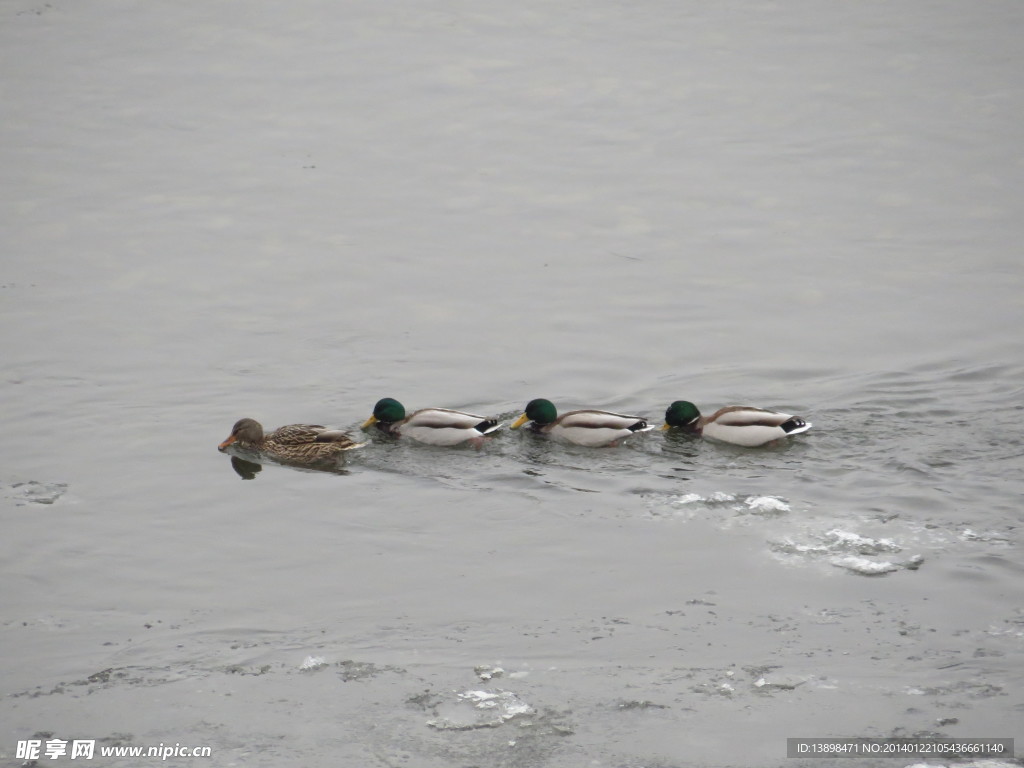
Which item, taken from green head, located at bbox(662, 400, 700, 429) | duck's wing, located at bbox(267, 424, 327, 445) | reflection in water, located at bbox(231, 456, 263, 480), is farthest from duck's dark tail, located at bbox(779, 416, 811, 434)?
reflection in water, located at bbox(231, 456, 263, 480)

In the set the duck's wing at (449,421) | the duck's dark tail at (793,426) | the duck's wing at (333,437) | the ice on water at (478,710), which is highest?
the duck's wing at (449,421)

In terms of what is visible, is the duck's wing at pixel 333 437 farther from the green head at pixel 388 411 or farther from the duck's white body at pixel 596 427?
the duck's white body at pixel 596 427

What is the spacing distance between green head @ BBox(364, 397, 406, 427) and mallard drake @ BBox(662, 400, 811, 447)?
227 cm

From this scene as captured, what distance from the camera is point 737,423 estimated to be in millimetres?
10898

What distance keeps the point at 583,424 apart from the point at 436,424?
1.21 m

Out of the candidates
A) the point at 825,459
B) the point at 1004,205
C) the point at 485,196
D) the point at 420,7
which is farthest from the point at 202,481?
the point at 420,7

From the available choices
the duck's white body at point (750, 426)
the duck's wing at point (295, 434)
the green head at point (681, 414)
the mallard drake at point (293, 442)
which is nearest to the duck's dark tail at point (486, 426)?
the mallard drake at point (293, 442)

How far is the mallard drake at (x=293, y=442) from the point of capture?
35.6 feet

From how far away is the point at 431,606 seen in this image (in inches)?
328

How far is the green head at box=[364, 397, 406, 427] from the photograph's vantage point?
11.3 m

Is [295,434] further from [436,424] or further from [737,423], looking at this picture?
[737,423]

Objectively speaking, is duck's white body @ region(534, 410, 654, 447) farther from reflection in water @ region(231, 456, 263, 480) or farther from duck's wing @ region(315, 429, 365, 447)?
reflection in water @ region(231, 456, 263, 480)

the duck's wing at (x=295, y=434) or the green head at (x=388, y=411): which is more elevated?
the green head at (x=388, y=411)

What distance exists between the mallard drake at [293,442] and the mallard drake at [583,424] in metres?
1.52
